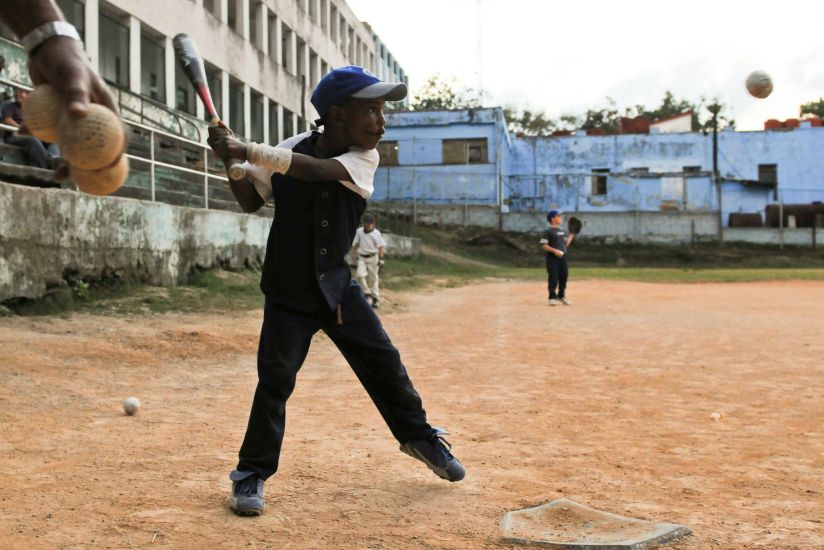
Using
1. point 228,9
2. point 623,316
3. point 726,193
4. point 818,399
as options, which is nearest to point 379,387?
point 818,399

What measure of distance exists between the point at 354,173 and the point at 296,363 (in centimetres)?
85

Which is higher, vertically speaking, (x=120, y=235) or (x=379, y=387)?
(x=120, y=235)

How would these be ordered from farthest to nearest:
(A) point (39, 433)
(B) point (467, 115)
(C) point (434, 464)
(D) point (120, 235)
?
(B) point (467, 115), (D) point (120, 235), (A) point (39, 433), (C) point (434, 464)

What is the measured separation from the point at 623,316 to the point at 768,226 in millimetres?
26377

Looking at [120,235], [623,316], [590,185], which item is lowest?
[623,316]

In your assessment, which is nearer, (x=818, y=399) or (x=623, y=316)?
(x=818, y=399)

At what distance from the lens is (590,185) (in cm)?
4038

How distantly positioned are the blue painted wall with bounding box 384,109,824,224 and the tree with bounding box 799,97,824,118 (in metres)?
24.8

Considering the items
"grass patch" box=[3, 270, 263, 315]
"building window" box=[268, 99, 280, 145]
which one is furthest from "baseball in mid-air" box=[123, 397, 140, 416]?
"building window" box=[268, 99, 280, 145]

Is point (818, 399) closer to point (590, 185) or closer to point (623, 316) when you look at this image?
point (623, 316)

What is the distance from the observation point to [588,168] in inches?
1746

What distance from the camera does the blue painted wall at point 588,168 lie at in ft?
127

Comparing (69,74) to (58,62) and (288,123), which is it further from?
(288,123)

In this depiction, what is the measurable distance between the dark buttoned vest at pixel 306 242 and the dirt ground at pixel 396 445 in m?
0.89
